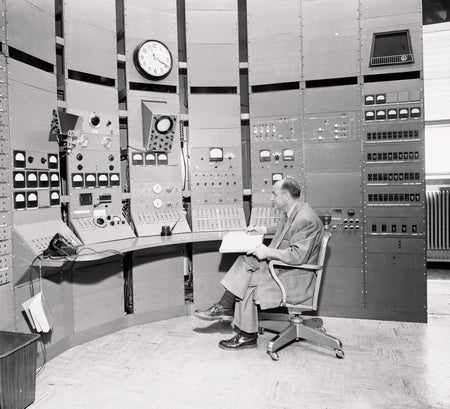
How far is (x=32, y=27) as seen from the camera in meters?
2.96

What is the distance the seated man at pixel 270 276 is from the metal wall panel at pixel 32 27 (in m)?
2.00

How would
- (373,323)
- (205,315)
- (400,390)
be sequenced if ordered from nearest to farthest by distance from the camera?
(400,390) → (205,315) → (373,323)

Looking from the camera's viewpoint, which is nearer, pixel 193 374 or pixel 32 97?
pixel 193 374

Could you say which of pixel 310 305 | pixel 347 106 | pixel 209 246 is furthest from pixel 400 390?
pixel 347 106

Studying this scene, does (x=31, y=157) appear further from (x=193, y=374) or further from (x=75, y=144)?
(x=193, y=374)

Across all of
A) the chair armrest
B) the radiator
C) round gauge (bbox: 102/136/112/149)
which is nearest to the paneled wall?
round gauge (bbox: 102/136/112/149)

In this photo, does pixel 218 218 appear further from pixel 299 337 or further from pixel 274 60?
pixel 274 60

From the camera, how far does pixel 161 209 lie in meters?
3.90

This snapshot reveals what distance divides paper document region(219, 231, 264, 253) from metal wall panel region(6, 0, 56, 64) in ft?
6.25

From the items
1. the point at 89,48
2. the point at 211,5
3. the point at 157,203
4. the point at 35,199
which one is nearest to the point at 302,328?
the point at 157,203

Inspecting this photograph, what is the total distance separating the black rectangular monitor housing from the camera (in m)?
3.63

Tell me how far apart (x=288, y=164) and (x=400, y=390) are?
2116mm

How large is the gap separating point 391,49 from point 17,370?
369 centimetres

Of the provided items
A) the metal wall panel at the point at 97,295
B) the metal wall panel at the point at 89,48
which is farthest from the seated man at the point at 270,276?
the metal wall panel at the point at 89,48
